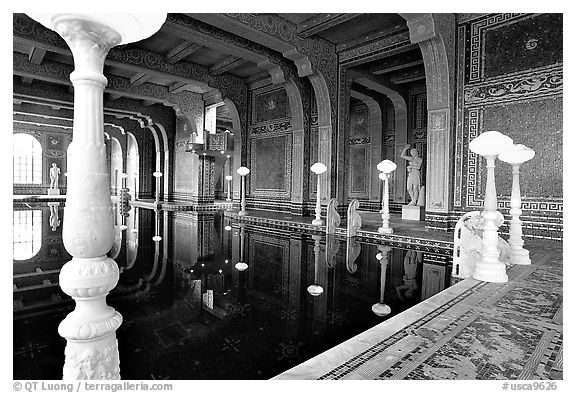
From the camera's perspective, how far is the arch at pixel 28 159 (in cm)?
1845

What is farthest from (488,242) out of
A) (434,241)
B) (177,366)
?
(177,366)

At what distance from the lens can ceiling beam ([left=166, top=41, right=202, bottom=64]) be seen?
8.16 m

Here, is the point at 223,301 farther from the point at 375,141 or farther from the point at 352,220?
the point at 375,141

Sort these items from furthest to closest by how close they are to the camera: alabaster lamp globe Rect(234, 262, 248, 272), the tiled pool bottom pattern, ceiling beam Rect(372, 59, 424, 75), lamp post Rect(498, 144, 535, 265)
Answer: ceiling beam Rect(372, 59, 424, 75) < lamp post Rect(498, 144, 535, 265) < alabaster lamp globe Rect(234, 262, 248, 272) < the tiled pool bottom pattern

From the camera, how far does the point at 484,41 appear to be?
6.06 meters

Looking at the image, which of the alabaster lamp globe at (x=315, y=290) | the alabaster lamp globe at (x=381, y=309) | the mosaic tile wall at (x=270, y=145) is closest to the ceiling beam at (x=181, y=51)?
the mosaic tile wall at (x=270, y=145)

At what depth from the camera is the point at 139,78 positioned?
10547 mm

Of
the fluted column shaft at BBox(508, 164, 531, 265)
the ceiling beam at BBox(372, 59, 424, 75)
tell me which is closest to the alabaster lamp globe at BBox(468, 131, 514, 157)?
the fluted column shaft at BBox(508, 164, 531, 265)

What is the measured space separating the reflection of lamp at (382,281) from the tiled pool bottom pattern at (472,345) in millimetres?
314

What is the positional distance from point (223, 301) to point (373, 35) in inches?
265

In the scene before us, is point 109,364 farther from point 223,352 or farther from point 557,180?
point 557,180

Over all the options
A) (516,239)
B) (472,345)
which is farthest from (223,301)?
(516,239)

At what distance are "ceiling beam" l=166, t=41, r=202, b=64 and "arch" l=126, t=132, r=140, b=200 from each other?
26.1 ft

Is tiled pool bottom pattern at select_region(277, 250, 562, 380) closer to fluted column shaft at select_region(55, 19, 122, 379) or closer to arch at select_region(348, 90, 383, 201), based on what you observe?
fluted column shaft at select_region(55, 19, 122, 379)
